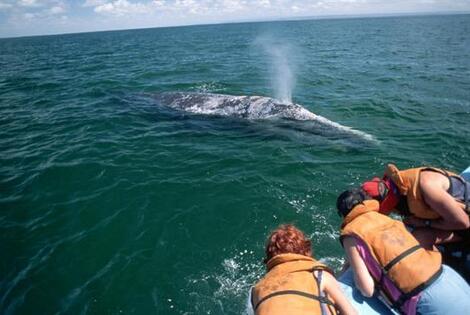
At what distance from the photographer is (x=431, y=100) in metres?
17.7

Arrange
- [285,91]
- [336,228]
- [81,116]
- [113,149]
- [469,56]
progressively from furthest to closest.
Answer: [469,56] → [285,91] → [81,116] → [113,149] → [336,228]

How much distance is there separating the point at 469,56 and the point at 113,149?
31.4 meters

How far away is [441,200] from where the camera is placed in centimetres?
394

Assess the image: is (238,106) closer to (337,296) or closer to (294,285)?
(337,296)

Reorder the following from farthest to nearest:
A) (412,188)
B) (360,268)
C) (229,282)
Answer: (229,282) < (412,188) < (360,268)

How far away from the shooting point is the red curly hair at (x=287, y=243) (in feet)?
12.4

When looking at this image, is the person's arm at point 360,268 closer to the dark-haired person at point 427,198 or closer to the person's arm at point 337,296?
the person's arm at point 337,296

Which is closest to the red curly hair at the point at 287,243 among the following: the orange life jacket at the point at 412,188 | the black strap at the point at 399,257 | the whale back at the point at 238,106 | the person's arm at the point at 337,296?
the person's arm at the point at 337,296

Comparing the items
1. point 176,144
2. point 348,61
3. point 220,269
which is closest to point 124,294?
point 220,269

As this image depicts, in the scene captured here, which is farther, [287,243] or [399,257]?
[287,243]

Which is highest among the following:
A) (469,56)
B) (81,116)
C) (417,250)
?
(417,250)

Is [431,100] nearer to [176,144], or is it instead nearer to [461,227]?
[176,144]

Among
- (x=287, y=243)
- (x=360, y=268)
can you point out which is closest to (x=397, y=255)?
(x=360, y=268)

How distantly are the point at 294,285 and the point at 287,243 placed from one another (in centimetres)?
63
